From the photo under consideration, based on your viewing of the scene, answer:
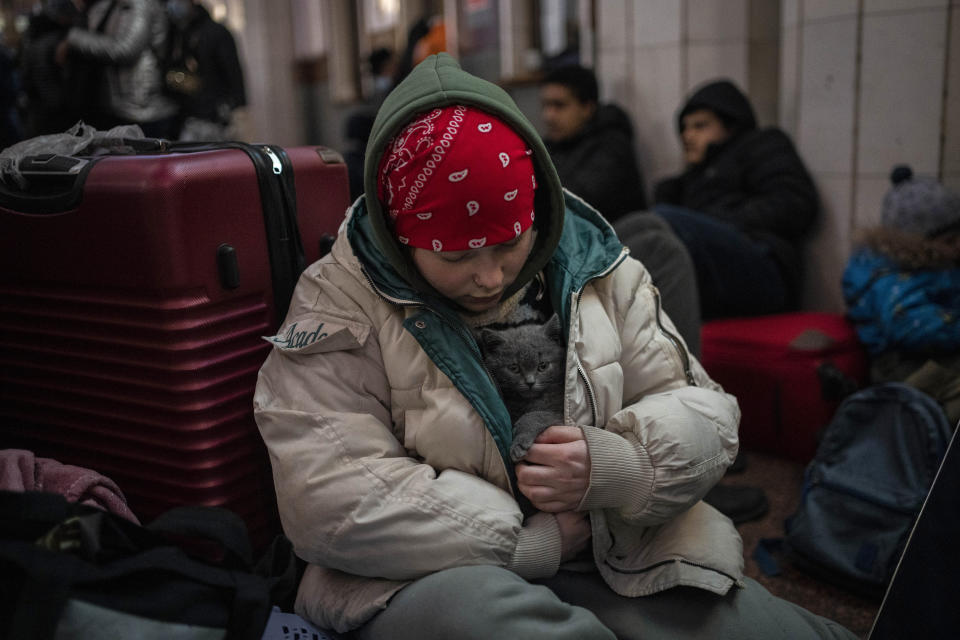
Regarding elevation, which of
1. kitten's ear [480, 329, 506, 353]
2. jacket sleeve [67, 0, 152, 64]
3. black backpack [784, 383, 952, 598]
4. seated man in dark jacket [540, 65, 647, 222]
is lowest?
black backpack [784, 383, 952, 598]

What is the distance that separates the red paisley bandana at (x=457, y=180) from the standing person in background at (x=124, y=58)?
2831mm

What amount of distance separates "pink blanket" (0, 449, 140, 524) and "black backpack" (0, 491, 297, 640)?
0.30 m

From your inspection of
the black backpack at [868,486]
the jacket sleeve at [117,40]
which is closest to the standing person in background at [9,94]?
the jacket sleeve at [117,40]

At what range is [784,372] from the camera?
9.43ft

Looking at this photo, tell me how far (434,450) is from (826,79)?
2.93 m

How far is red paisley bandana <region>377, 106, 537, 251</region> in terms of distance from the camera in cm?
124

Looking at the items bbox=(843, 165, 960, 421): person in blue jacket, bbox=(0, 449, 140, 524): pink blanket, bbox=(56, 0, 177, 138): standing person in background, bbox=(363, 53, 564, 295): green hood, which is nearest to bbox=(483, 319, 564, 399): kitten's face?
bbox=(363, 53, 564, 295): green hood

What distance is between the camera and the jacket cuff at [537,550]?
4.16 feet

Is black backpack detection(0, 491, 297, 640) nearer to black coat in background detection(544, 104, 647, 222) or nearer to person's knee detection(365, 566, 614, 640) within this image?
person's knee detection(365, 566, 614, 640)

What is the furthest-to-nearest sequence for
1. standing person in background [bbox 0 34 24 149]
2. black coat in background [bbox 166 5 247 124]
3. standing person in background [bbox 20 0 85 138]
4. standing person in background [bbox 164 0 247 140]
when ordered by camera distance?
black coat in background [bbox 166 5 247 124] < standing person in background [bbox 164 0 247 140] < standing person in background [bbox 0 34 24 149] < standing person in background [bbox 20 0 85 138]

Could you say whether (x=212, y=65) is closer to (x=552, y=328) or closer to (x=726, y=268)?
(x=726, y=268)

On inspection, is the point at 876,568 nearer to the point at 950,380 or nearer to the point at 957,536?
the point at 950,380

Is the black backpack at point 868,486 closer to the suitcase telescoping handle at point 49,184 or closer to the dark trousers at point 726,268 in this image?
the dark trousers at point 726,268

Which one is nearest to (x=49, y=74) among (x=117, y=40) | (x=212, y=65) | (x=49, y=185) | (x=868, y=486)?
(x=117, y=40)
